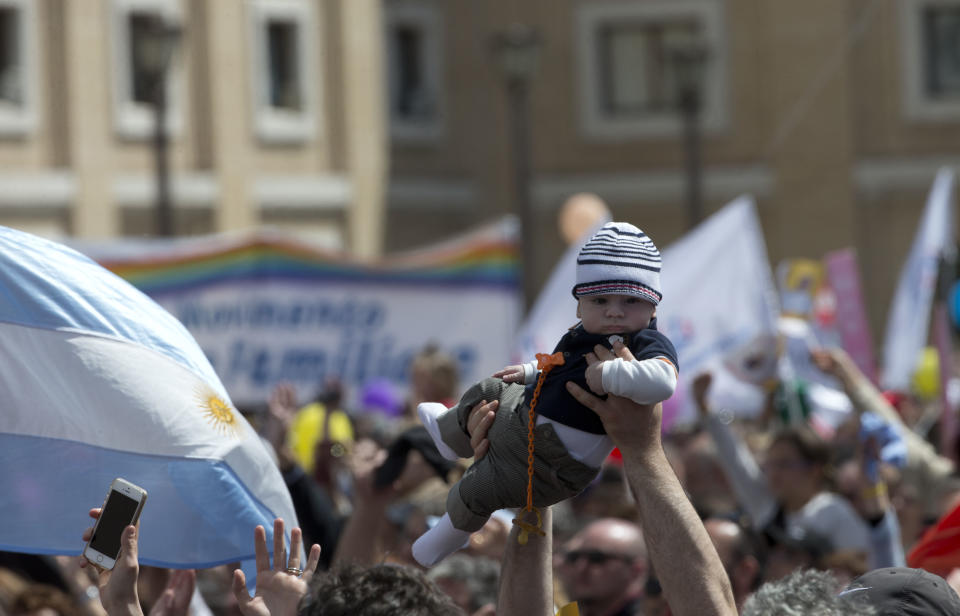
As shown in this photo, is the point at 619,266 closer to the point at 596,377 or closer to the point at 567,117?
the point at 596,377

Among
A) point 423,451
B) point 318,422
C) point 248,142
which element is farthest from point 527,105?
point 423,451

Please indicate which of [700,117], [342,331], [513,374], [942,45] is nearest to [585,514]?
[513,374]

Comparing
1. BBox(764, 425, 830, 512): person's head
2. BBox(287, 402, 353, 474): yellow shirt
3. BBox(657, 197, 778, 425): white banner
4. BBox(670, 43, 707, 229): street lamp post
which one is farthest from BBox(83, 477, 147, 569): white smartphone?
BBox(670, 43, 707, 229): street lamp post

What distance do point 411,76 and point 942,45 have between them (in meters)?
8.63

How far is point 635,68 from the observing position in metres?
27.1

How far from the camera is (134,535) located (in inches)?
136

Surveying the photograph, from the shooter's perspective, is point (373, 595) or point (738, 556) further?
point (738, 556)

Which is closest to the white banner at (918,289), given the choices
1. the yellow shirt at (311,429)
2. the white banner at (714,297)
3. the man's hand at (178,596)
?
the white banner at (714,297)

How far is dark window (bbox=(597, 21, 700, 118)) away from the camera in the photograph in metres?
27.0

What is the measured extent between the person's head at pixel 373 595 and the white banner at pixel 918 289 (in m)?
8.51

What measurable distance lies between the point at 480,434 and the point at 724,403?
7.60 m

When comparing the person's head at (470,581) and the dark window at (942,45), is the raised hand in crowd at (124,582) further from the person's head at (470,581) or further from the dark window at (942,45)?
the dark window at (942,45)

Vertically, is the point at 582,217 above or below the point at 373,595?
above

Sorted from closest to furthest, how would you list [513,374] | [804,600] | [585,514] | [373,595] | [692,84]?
1. [373,595]
2. [804,600]
3. [513,374]
4. [585,514]
5. [692,84]
